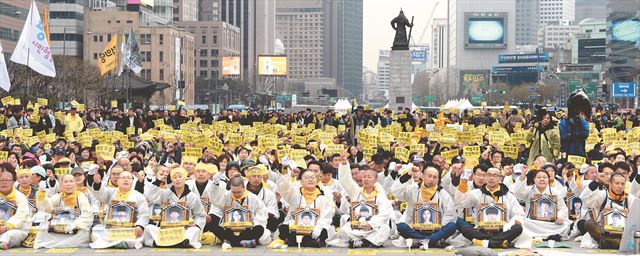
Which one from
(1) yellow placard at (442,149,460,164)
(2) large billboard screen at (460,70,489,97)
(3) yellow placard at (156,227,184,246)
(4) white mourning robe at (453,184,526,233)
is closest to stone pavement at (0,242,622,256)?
(3) yellow placard at (156,227,184,246)

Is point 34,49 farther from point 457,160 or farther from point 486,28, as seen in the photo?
point 486,28

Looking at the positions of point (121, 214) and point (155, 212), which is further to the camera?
point (155, 212)

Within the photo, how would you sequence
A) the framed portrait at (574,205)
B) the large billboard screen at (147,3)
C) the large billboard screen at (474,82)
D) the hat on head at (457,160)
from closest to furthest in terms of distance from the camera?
1. the framed portrait at (574,205)
2. the hat on head at (457,160)
3. the large billboard screen at (147,3)
4. the large billboard screen at (474,82)

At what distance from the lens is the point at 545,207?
13.9 meters

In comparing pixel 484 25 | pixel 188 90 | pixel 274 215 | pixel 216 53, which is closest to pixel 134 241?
pixel 274 215

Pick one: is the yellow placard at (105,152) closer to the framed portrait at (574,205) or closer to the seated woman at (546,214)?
the seated woman at (546,214)

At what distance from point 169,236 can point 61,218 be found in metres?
1.48

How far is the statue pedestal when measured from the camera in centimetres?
5034

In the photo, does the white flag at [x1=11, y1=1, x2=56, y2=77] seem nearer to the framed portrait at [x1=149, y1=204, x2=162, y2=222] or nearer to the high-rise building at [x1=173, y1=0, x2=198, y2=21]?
the framed portrait at [x1=149, y1=204, x2=162, y2=222]

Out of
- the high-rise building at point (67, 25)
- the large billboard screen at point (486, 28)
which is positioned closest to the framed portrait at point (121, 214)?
the high-rise building at point (67, 25)

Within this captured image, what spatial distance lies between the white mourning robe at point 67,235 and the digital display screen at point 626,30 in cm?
9821

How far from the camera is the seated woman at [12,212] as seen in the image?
42.3 feet

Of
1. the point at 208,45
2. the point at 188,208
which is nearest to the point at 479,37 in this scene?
the point at 208,45

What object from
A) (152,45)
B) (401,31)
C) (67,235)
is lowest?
(67,235)
